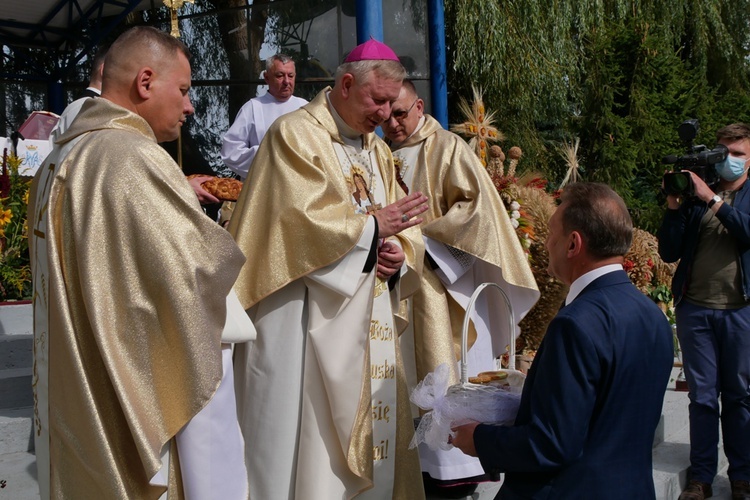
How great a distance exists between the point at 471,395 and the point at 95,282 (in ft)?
3.47

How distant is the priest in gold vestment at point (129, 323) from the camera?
229 centimetres

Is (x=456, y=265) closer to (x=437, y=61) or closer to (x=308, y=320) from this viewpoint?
(x=308, y=320)

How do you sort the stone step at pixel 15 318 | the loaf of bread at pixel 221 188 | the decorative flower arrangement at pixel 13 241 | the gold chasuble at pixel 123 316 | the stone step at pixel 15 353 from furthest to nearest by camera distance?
1. the decorative flower arrangement at pixel 13 241
2. the stone step at pixel 15 318
3. the stone step at pixel 15 353
4. the loaf of bread at pixel 221 188
5. the gold chasuble at pixel 123 316

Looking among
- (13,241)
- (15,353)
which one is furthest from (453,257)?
(13,241)

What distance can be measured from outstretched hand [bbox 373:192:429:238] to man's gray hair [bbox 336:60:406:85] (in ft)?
1.94

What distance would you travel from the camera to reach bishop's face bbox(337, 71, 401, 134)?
366 cm

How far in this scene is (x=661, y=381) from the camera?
91.1 inches

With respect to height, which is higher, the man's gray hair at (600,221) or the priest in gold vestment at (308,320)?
the man's gray hair at (600,221)

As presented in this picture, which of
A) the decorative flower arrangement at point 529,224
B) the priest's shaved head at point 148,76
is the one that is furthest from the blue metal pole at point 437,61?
the priest's shaved head at point 148,76

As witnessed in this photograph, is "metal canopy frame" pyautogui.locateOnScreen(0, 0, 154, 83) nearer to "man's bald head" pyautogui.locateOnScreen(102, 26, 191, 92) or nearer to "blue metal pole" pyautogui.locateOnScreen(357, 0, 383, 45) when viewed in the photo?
"blue metal pole" pyautogui.locateOnScreen(357, 0, 383, 45)

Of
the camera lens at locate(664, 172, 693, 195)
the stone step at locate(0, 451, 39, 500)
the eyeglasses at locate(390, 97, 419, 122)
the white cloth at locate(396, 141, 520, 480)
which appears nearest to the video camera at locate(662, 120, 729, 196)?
the camera lens at locate(664, 172, 693, 195)

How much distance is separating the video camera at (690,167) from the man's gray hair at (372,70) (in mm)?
1682

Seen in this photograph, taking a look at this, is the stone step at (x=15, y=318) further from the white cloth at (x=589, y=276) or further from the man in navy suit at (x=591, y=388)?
the white cloth at (x=589, y=276)

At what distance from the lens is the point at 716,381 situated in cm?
473
